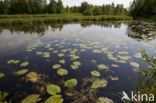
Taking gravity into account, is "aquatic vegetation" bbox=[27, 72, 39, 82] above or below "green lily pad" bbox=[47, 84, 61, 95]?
above

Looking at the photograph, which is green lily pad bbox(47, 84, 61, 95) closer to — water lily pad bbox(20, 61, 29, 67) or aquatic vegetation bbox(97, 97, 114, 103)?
aquatic vegetation bbox(97, 97, 114, 103)

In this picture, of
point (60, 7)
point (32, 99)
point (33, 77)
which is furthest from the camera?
point (60, 7)

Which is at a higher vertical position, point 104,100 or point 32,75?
point 32,75

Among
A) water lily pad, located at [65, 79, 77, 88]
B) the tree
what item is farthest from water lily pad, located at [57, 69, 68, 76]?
the tree

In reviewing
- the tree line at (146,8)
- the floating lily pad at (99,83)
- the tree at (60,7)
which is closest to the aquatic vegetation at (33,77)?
the floating lily pad at (99,83)

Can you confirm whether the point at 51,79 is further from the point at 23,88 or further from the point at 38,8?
the point at 38,8

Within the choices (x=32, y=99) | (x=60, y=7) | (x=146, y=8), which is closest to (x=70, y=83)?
(x=32, y=99)

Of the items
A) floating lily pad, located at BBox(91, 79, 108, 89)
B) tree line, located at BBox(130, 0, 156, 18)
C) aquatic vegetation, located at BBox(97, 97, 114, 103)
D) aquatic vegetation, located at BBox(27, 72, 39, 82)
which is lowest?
aquatic vegetation, located at BBox(97, 97, 114, 103)

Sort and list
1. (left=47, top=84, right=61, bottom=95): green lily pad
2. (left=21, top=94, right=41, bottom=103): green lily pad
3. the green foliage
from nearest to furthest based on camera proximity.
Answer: the green foliage → (left=21, top=94, right=41, bottom=103): green lily pad → (left=47, top=84, right=61, bottom=95): green lily pad

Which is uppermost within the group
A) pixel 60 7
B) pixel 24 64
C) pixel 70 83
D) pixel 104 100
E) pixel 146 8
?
pixel 60 7

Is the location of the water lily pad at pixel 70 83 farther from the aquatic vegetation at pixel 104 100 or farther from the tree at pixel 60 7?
the tree at pixel 60 7

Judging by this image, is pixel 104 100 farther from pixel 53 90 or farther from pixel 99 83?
pixel 53 90

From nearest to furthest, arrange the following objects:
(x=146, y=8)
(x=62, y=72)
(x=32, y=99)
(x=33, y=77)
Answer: (x=32, y=99), (x=33, y=77), (x=62, y=72), (x=146, y=8)

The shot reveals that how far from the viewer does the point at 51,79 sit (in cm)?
205
